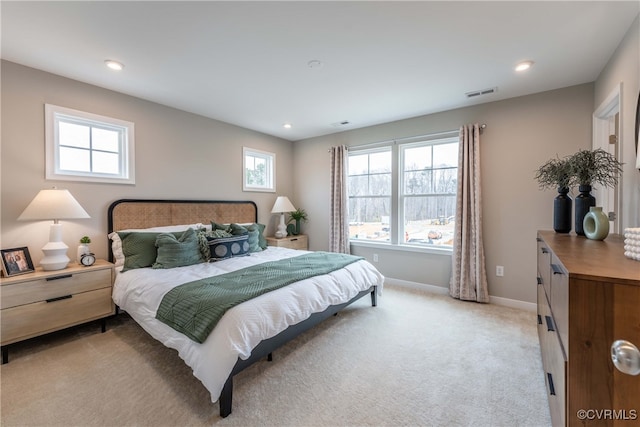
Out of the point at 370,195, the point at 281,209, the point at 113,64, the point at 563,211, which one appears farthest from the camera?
the point at 281,209

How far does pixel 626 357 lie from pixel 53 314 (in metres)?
3.68

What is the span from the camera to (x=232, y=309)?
1.77m

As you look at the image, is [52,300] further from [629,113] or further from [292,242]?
[629,113]

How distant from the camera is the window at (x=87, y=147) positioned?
2.68 meters

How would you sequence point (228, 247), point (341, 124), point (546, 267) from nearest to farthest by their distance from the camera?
1. point (546, 267)
2. point (228, 247)
3. point (341, 124)

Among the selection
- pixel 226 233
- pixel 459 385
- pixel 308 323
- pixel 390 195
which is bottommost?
pixel 459 385

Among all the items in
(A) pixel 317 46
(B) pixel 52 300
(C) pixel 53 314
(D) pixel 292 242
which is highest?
(A) pixel 317 46

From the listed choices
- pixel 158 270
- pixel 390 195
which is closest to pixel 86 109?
pixel 158 270

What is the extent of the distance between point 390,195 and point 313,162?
1669 millimetres

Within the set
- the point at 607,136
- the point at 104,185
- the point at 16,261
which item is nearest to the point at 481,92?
the point at 607,136

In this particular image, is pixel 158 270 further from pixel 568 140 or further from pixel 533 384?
pixel 568 140

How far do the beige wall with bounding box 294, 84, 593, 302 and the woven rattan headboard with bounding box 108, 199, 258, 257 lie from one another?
9.70ft

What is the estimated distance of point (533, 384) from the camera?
6.21ft

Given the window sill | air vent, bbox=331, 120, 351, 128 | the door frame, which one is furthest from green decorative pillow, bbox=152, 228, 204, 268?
the door frame
